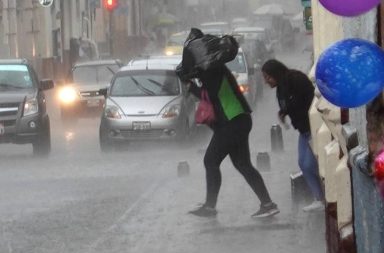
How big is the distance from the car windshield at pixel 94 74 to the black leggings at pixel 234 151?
19.0 metres

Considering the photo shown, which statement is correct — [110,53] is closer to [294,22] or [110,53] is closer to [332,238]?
[294,22]

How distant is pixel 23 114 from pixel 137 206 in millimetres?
8044


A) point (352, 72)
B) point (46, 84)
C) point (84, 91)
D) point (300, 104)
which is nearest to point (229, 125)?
point (300, 104)

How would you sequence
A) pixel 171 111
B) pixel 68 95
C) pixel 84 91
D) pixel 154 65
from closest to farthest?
pixel 171 111 < pixel 154 65 < pixel 68 95 < pixel 84 91

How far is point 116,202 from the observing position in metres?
14.5

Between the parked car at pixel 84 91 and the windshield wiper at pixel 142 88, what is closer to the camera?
the windshield wiper at pixel 142 88

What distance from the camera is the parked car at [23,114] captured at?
21656 millimetres

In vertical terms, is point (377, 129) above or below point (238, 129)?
above

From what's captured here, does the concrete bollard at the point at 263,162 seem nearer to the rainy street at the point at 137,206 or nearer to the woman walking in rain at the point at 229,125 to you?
the rainy street at the point at 137,206

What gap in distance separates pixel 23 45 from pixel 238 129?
3993cm

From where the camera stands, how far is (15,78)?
22.2 metres

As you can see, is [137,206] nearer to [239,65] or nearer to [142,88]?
[142,88]

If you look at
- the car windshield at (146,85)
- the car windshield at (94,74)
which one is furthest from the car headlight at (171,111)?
the car windshield at (94,74)

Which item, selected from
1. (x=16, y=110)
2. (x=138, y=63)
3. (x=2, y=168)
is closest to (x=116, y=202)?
(x=2, y=168)
